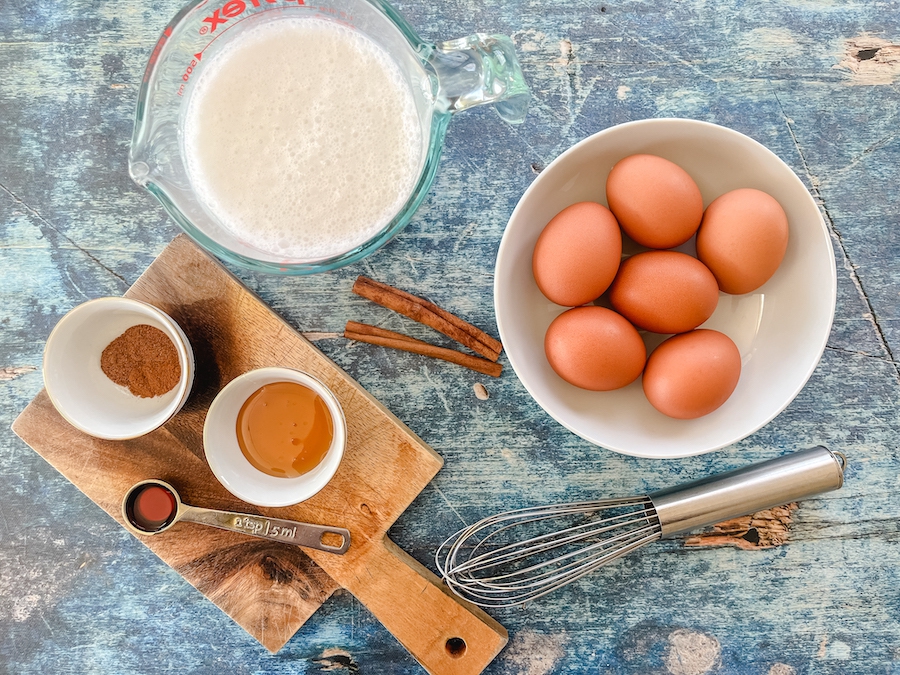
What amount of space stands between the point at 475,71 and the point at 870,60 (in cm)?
67

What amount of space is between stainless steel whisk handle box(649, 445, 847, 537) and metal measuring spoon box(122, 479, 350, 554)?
1.59ft

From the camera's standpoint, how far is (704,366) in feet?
2.53

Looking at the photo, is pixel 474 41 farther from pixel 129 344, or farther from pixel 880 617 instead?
pixel 880 617

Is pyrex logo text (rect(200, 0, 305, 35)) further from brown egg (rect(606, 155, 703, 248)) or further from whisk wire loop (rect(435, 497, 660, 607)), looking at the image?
whisk wire loop (rect(435, 497, 660, 607))

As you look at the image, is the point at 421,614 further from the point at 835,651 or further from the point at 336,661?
the point at 835,651

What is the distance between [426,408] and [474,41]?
0.52 m

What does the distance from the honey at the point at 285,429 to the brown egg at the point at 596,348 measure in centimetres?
35

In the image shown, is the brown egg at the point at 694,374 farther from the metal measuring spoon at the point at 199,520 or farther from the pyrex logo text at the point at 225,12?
the pyrex logo text at the point at 225,12

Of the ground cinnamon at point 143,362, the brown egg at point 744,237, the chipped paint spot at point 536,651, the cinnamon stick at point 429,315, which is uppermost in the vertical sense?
the brown egg at point 744,237

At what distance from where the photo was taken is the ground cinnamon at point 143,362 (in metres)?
0.90

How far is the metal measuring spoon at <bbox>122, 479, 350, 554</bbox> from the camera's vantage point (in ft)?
2.95

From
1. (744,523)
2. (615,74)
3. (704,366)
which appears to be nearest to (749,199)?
(704,366)

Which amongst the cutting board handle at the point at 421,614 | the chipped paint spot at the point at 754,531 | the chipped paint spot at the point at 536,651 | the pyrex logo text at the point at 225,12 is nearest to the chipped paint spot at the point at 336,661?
the cutting board handle at the point at 421,614

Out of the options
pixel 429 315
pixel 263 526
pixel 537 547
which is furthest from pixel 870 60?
pixel 263 526
